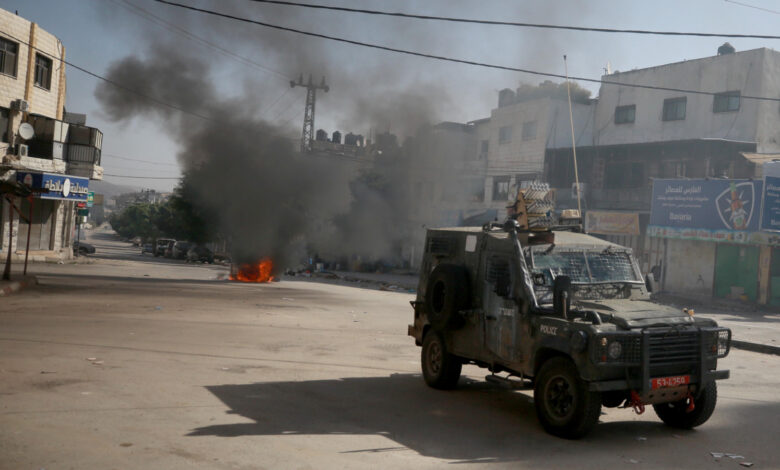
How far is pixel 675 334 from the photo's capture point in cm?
632

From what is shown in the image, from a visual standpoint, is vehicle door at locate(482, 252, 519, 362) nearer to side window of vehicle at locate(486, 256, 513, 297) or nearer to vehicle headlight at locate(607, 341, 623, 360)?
side window of vehicle at locate(486, 256, 513, 297)

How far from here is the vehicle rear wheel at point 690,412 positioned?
6.65 m

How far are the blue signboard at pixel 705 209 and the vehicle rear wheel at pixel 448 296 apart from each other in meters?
21.3

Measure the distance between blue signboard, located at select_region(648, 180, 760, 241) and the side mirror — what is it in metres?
22.0

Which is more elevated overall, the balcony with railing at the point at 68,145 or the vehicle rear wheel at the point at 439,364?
the balcony with railing at the point at 68,145

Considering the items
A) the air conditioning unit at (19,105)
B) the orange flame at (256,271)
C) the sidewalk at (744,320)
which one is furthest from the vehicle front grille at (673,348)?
the air conditioning unit at (19,105)

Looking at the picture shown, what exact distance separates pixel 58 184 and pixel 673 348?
28.1 meters

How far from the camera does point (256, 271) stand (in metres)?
28.6

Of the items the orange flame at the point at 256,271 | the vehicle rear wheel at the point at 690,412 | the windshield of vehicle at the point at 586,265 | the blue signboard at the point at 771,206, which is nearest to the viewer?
the vehicle rear wheel at the point at 690,412

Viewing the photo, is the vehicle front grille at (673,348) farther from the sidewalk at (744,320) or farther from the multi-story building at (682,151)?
the multi-story building at (682,151)

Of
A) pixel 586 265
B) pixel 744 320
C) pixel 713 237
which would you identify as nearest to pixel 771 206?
pixel 713 237

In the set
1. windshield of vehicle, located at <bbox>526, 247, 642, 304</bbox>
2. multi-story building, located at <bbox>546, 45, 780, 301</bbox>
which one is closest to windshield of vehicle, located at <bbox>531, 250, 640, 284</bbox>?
windshield of vehicle, located at <bbox>526, 247, 642, 304</bbox>

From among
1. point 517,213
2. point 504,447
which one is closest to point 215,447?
point 504,447

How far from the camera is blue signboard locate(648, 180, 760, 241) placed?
83.9 feet
